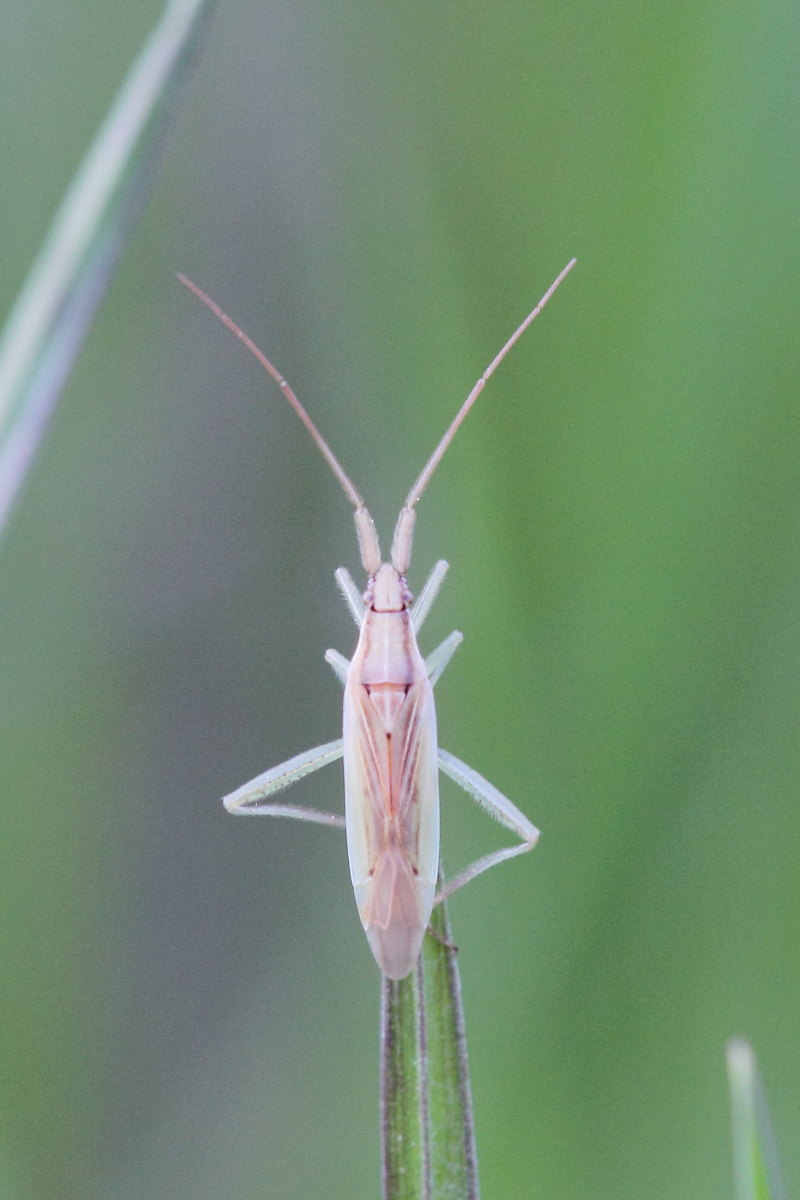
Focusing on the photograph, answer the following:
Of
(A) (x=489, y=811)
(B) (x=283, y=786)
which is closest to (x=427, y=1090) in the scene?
(A) (x=489, y=811)

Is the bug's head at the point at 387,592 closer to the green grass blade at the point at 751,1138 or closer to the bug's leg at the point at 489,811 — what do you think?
the bug's leg at the point at 489,811

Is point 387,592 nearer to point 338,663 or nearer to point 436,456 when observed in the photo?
point 338,663

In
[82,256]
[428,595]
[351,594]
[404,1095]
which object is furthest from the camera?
[351,594]

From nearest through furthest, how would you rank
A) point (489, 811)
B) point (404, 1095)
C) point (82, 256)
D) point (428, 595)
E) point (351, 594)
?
1. point (82, 256)
2. point (404, 1095)
3. point (489, 811)
4. point (428, 595)
5. point (351, 594)

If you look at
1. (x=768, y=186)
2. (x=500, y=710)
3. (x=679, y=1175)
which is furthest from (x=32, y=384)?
(x=679, y=1175)

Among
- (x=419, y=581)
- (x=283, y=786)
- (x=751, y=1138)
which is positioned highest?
(x=419, y=581)

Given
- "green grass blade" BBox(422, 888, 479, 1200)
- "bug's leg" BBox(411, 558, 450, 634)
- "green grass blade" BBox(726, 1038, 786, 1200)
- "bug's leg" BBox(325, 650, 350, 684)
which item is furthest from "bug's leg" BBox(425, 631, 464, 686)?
"green grass blade" BBox(726, 1038, 786, 1200)
